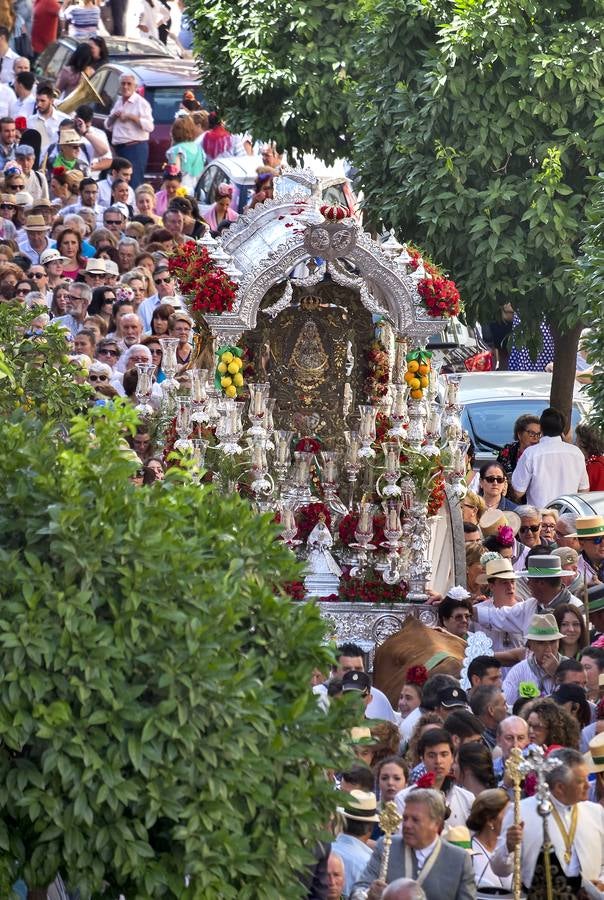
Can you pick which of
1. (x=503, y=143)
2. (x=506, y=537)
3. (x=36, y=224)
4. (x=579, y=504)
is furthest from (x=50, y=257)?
(x=506, y=537)

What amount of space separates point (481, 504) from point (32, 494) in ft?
32.9

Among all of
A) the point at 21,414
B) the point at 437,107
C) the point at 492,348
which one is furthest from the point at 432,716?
the point at 492,348

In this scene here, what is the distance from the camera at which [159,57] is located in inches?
1162

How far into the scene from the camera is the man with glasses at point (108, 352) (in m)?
20.0

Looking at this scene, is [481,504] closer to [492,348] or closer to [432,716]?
[432,716]

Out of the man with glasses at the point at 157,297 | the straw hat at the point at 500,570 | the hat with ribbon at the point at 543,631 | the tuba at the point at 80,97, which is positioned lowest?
the hat with ribbon at the point at 543,631

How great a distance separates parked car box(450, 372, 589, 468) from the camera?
22500mm

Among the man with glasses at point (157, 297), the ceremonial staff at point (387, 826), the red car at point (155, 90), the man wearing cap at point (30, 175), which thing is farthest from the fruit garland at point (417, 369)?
the red car at point (155, 90)

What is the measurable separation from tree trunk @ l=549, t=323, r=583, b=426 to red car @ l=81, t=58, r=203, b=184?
710 cm

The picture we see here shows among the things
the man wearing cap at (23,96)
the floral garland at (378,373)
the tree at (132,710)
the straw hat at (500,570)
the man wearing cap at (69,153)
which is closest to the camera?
the tree at (132,710)

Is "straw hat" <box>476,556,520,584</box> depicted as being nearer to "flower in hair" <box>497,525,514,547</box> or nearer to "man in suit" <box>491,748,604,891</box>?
"flower in hair" <box>497,525,514,547</box>

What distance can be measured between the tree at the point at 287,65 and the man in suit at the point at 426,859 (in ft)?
43.1

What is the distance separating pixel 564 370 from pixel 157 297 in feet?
12.5

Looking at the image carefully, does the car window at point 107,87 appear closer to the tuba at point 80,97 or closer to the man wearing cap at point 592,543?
the tuba at point 80,97
